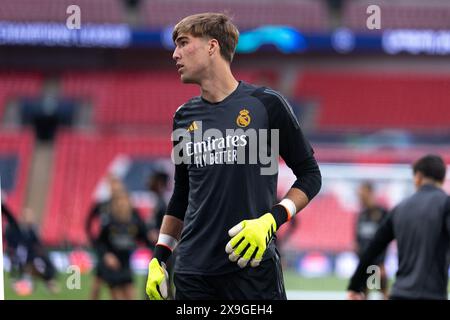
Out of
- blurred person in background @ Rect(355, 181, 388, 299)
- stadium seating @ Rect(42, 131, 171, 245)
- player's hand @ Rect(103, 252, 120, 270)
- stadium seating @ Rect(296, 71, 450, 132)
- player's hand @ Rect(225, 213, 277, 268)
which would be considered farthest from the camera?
stadium seating @ Rect(296, 71, 450, 132)

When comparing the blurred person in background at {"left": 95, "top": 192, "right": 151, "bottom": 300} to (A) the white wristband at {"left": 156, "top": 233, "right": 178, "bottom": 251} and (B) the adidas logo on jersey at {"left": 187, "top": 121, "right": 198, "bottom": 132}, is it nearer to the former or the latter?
(A) the white wristband at {"left": 156, "top": 233, "right": 178, "bottom": 251}

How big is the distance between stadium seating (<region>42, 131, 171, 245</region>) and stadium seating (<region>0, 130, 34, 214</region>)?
0.79m

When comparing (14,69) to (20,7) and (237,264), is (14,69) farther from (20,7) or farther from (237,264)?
(237,264)

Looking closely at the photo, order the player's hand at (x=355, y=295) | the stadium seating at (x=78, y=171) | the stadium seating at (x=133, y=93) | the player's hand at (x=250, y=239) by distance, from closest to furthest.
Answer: the player's hand at (x=250, y=239) < the player's hand at (x=355, y=295) < the stadium seating at (x=78, y=171) < the stadium seating at (x=133, y=93)

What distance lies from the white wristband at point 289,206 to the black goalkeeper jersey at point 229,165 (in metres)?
0.07

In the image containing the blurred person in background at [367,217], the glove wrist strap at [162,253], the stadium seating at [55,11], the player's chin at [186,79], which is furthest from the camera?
the stadium seating at [55,11]

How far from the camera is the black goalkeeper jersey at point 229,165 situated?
14.8ft

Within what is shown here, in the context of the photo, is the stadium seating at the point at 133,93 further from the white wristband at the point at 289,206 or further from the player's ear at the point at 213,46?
the white wristband at the point at 289,206

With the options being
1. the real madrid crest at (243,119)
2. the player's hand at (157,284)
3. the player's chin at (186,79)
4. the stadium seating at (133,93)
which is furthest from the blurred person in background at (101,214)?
the stadium seating at (133,93)

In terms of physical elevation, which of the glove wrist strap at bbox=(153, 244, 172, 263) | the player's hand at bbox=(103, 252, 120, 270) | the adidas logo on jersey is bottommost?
the player's hand at bbox=(103, 252, 120, 270)

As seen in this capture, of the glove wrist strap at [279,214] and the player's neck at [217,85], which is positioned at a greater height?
the player's neck at [217,85]

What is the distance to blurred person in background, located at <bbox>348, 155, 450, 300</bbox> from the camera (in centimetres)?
657

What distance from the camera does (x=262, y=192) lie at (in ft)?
14.9

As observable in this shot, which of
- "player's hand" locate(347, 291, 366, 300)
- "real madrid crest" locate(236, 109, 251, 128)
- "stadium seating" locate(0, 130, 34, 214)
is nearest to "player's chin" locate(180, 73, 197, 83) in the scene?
"real madrid crest" locate(236, 109, 251, 128)
